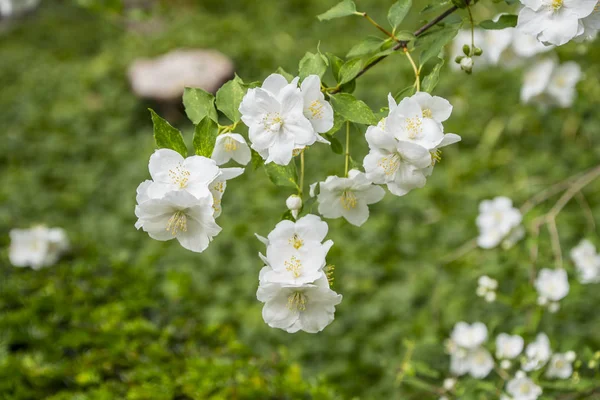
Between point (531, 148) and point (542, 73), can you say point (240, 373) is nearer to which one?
point (542, 73)

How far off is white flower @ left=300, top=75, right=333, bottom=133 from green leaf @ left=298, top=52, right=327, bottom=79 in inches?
1.7

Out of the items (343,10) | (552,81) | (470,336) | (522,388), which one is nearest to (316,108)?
(343,10)

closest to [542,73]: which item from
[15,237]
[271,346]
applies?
[271,346]

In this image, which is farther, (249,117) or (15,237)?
(15,237)

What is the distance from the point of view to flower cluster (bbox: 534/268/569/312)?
6.34 feet

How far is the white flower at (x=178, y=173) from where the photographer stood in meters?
0.90

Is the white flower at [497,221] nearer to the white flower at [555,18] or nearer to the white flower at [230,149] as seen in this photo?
the white flower at [555,18]

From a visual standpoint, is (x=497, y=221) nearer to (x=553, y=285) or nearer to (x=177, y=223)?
(x=553, y=285)

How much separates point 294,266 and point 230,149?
235 millimetres

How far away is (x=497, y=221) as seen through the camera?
7.38ft

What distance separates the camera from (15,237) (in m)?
2.29

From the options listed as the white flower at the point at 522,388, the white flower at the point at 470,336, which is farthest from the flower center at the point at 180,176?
the white flower at the point at 470,336

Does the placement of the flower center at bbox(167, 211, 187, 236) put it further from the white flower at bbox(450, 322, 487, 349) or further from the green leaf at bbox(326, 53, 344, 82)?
the white flower at bbox(450, 322, 487, 349)

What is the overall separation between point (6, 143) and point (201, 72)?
1453mm
